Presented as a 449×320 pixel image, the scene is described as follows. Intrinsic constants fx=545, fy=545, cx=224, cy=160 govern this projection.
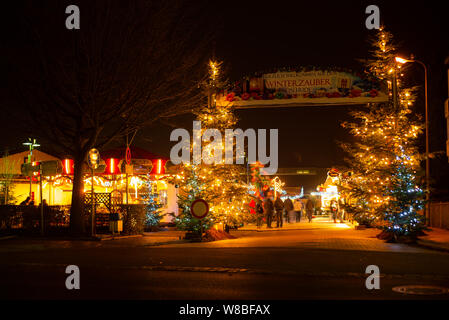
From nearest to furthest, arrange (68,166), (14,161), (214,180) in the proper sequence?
1. (214,180)
2. (68,166)
3. (14,161)

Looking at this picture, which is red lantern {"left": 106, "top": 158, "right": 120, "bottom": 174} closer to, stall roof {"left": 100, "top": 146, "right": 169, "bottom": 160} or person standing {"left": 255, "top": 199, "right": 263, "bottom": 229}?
stall roof {"left": 100, "top": 146, "right": 169, "bottom": 160}

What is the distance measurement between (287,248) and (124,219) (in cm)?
874

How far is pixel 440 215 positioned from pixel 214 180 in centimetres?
1348

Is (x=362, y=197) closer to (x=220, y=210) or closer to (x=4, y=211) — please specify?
(x=220, y=210)

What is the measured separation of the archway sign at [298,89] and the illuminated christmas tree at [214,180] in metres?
1.99

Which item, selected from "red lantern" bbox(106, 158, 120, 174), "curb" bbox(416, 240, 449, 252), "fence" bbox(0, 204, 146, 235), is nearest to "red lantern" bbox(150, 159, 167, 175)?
"red lantern" bbox(106, 158, 120, 174)

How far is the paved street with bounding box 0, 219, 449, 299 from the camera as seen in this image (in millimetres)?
8531

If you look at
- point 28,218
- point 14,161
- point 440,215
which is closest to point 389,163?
point 440,215

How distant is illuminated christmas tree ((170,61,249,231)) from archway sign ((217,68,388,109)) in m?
1.99

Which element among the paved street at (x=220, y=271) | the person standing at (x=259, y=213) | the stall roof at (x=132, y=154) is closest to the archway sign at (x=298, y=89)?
the person standing at (x=259, y=213)

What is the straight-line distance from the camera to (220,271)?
1119cm

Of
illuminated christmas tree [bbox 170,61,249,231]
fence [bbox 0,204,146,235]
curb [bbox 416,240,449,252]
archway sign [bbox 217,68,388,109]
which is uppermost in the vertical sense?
archway sign [bbox 217,68,388,109]

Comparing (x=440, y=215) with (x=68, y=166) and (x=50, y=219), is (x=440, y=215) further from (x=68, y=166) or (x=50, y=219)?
(x=68, y=166)
